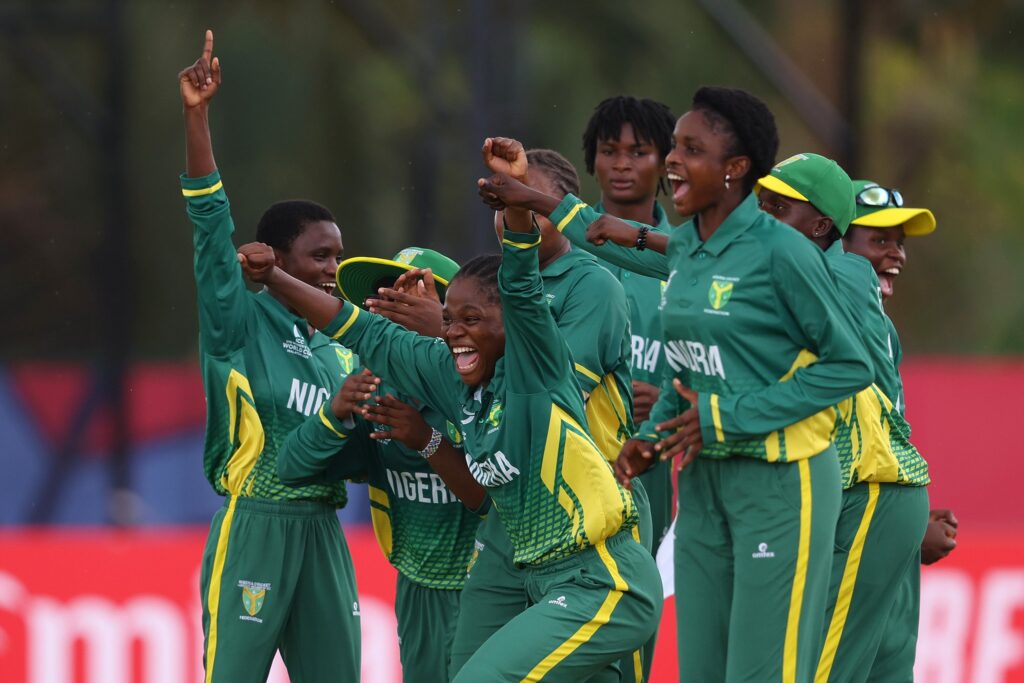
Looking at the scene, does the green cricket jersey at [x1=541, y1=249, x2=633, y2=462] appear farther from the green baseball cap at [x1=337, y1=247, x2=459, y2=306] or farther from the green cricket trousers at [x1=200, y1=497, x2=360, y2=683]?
the green cricket trousers at [x1=200, y1=497, x2=360, y2=683]

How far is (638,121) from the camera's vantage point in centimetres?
653

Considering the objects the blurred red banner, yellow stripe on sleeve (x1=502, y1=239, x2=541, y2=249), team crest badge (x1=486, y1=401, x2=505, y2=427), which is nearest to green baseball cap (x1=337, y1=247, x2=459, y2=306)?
team crest badge (x1=486, y1=401, x2=505, y2=427)

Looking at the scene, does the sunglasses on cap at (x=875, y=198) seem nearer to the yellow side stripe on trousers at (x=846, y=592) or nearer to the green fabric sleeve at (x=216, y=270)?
the yellow side stripe on trousers at (x=846, y=592)

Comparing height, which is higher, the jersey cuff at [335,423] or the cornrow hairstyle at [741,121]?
the cornrow hairstyle at [741,121]

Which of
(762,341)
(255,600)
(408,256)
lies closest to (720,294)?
(762,341)

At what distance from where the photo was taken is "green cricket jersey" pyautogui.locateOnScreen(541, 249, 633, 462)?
5.58 m

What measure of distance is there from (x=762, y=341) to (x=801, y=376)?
142 millimetres

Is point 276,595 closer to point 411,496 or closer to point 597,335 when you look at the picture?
point 411,496

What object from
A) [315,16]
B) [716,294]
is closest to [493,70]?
[315,16]

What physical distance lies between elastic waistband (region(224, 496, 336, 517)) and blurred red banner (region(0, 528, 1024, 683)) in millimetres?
2242

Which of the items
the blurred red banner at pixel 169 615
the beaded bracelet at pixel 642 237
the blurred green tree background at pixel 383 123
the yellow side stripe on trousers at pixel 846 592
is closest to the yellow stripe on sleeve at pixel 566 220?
the beaded bracelet at pixel 642 237

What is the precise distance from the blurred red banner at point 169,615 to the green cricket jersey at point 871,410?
249 centimetres

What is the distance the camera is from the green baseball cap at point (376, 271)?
18.7 ft

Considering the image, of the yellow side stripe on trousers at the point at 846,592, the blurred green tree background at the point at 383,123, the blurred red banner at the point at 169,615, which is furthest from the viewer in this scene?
the blurred green tree background at the point at 383,123
